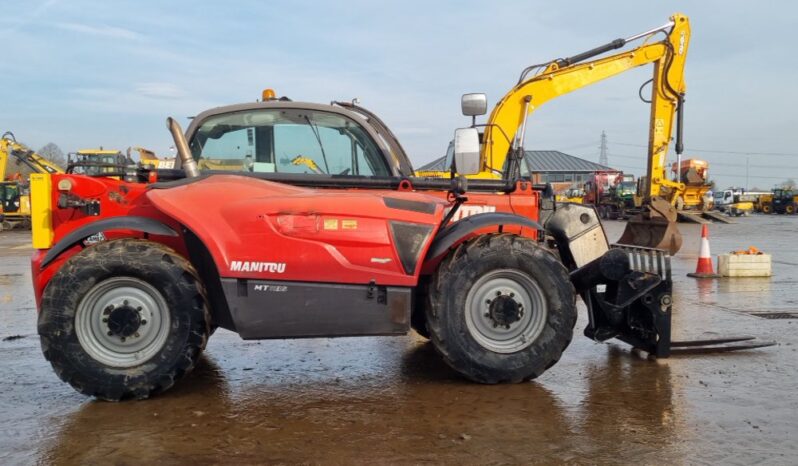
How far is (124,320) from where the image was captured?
4184 millimetres

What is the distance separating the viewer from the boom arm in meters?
12.2

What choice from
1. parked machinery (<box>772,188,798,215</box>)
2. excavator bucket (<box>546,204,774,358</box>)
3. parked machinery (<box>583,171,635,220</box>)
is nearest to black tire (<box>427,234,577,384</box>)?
excavator bucket (<box>546,204,774,358</box>)

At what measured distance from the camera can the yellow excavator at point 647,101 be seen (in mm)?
12250

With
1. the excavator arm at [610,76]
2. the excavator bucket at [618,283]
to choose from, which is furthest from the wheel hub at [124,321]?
the excavator arm at [610,76]

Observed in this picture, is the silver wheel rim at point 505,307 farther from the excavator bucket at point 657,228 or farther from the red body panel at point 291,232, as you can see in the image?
the excavator bucket at point 657,228

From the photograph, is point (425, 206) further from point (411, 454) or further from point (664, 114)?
point (664, 114)

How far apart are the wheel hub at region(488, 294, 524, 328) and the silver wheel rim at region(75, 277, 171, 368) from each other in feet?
6.91

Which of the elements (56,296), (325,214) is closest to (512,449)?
(325,214)

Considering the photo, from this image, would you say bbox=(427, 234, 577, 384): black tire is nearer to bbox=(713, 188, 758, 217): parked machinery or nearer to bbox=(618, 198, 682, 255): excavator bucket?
bbox=(618, 198, 682, 255): excavator bucket

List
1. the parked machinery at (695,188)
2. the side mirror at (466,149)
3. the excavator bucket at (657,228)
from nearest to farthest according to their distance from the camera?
the side mirror at (466,149), the excavator bucket at (657,228), the parked machinery at (695,188)

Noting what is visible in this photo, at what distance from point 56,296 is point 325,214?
68.0 inches

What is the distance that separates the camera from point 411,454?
3.36 meters

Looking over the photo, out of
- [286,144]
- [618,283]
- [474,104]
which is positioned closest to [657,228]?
[618,283]

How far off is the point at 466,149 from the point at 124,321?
95.2 inches
